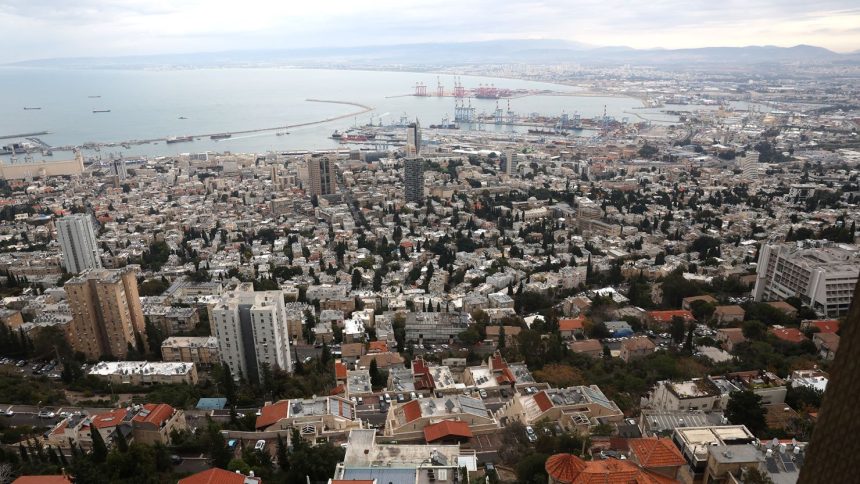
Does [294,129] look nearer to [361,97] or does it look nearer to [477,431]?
[361,97]

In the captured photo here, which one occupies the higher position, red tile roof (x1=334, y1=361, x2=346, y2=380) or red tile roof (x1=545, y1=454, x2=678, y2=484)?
red tile roof (x1=545, y1=454, x2=678, y2=484)

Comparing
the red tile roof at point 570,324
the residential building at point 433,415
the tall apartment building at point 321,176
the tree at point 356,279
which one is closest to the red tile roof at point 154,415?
the residential building at point 433,415

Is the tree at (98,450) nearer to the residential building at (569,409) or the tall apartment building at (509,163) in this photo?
the residential building at (569,409)

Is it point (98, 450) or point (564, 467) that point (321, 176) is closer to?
point (98, 450)

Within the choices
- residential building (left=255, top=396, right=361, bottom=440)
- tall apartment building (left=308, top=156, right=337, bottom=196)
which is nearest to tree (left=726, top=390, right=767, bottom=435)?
residential building (left=255, top=396, right=361, bottom=440)

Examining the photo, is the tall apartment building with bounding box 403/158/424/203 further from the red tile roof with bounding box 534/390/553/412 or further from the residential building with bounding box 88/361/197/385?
the red tile roof with bounding box 534/390/553/412

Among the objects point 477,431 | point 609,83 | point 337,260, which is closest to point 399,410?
point 477,431

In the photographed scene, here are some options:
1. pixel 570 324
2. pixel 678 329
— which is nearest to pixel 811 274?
pixel 678 329
